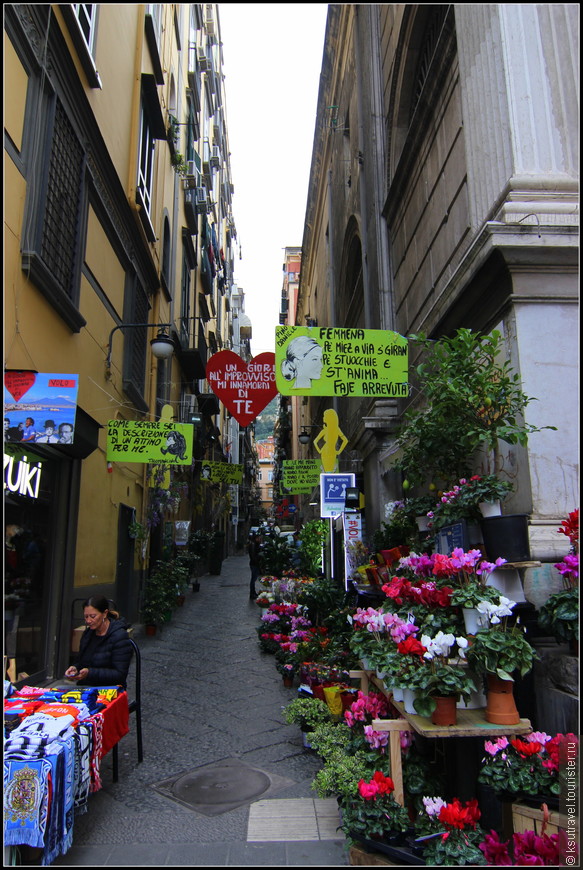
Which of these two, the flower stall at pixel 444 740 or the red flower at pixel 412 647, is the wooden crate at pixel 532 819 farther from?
the red flower at pixel 412 647

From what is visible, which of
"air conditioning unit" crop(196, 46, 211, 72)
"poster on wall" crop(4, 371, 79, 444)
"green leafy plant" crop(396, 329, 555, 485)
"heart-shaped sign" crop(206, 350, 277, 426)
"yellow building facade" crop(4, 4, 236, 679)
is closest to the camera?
"green leafy plant" crop(396, 329, 555, 485)

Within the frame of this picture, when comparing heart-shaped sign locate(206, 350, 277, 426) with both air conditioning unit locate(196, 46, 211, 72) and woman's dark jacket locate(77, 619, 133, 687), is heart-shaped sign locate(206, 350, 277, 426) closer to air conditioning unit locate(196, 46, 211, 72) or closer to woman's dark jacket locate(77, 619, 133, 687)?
woman's dark jacket locate(77, 619, 133, 687)

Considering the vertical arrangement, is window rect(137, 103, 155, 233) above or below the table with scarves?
above

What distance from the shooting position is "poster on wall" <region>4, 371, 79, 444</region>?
4.48 m

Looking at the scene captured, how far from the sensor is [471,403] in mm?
4262

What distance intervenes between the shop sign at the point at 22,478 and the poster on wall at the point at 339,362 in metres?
2.40

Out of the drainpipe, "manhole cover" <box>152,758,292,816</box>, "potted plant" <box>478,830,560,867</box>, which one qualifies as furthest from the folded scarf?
the drainpipe

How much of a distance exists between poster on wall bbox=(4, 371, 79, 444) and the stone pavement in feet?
8.47

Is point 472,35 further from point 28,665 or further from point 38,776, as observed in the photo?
point 28,665

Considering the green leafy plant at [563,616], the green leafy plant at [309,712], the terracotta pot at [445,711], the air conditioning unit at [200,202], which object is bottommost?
the green leafy plant at [309,712]

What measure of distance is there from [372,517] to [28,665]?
579 centimetres

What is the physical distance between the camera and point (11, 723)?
3553 millimetres

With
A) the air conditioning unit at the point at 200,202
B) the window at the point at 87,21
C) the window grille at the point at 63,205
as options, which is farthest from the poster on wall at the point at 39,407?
the air conditioning unit at the point at 200,202

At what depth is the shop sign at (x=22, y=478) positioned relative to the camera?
204 inches
